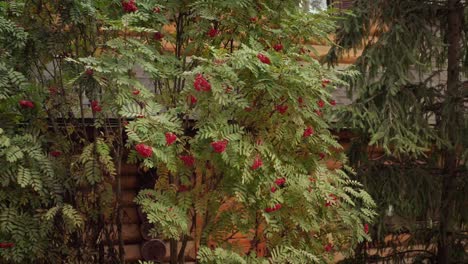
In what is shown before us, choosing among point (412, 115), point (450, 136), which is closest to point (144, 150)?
point (412, 115)

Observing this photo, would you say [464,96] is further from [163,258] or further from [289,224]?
[163,258]

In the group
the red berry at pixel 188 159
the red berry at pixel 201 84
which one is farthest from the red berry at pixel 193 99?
the red berry at pixel 188 159

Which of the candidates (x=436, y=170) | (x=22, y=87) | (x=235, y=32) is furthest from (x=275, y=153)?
(x=436, y=170)

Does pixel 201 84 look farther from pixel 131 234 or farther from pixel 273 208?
pixel 131 234

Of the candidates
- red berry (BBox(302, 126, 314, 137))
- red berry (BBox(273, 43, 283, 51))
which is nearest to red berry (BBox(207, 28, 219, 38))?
red berry (BBox(273, 43, 283, 51))

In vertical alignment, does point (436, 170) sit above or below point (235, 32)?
below

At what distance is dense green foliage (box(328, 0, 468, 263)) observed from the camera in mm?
6859

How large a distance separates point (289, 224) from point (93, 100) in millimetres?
1745

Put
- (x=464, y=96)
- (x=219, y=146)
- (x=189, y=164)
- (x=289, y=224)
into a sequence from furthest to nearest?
(x=464, y=96), (x=289, y=224), (x=189, y=164), (x=219, y=146)

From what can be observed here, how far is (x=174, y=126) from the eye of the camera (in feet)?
13.9

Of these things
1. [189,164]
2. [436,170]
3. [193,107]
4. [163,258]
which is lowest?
[163,258]

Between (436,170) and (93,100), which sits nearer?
(93,100)

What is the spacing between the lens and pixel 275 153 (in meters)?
4.74

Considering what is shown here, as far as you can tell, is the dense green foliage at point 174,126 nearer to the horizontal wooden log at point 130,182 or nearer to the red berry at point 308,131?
the red berry at point 308,131
